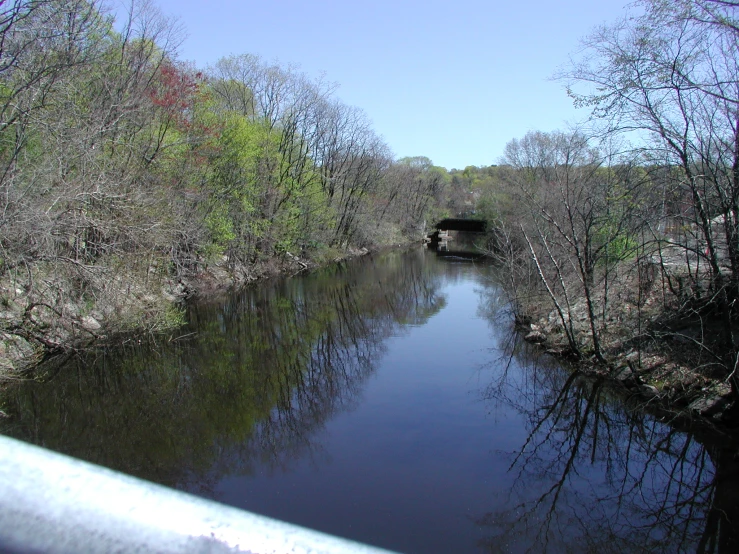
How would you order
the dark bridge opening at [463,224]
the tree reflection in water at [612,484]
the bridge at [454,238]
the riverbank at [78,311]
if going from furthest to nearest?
the dark bridge opening at [463,224] < the bridge at [454,238] < the riverbank at [78,311] < the tree reflection in water at [612,484]

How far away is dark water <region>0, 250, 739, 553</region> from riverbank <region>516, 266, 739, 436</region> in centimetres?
53

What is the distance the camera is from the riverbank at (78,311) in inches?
477

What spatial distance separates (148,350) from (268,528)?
16.0 m

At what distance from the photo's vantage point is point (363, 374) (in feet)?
47.5

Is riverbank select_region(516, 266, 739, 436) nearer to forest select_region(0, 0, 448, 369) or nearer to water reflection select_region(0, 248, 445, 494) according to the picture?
water reflection select_region(0, 248, 445, 494)

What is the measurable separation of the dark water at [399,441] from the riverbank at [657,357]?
526 millimetres

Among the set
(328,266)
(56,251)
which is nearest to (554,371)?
(56,251)

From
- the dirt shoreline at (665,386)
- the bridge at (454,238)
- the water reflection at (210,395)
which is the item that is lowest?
the water reflection at (210,395)

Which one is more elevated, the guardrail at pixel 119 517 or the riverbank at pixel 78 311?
the guardrail at pixel 119 517

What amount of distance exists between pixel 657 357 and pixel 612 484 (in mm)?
4710

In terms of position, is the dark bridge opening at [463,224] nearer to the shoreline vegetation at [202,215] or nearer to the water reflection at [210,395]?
the shoreline vegetation at [202,215]

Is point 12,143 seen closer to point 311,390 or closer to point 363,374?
point 311,390

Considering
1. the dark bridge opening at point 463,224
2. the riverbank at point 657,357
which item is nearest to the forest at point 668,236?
the riverbank at point 657,357

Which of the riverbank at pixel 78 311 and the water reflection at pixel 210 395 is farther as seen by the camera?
the riverbank at pixel 78 311
